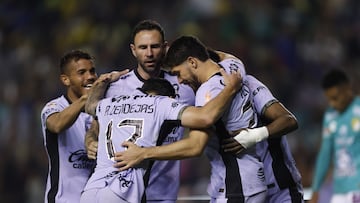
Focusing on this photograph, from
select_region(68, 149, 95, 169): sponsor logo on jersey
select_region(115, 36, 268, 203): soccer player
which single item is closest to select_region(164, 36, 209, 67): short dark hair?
select_region(115, 36, 268, 203): soccer player

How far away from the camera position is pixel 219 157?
7.82 m

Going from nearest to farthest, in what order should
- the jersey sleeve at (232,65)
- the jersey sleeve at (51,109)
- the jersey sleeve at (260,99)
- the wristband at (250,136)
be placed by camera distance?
the wristband at (250,136) → the jersey sleeve at (232,65) → the jersey sleeve at (260,99) → the jersey sleeve at (51,109)

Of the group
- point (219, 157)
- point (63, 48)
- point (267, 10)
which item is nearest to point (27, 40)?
point (63, 48)

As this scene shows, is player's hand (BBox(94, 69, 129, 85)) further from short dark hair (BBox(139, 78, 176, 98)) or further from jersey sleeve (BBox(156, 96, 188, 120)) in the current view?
jersey sleeve (BBox(156, 96, 188, 120))

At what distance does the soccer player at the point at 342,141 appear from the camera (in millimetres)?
11016

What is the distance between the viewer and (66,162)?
28.4 ft

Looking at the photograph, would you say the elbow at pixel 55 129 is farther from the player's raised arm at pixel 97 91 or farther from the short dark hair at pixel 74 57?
the short dark hair at pixel 74 57

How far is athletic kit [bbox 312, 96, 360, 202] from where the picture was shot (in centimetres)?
Answer: 1102

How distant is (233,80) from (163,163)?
1.08 m

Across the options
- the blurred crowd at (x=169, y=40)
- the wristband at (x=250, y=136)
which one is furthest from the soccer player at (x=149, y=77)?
the blurred crowd at (x=169, y=40)

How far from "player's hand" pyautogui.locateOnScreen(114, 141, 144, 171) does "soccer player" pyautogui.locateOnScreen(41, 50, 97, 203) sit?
3.71 feet

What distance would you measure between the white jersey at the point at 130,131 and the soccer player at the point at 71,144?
93cm

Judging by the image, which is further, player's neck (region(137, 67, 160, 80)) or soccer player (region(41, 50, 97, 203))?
soccer player (region(41, 50, 97, 203))

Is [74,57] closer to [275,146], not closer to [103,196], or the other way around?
[103,196]
